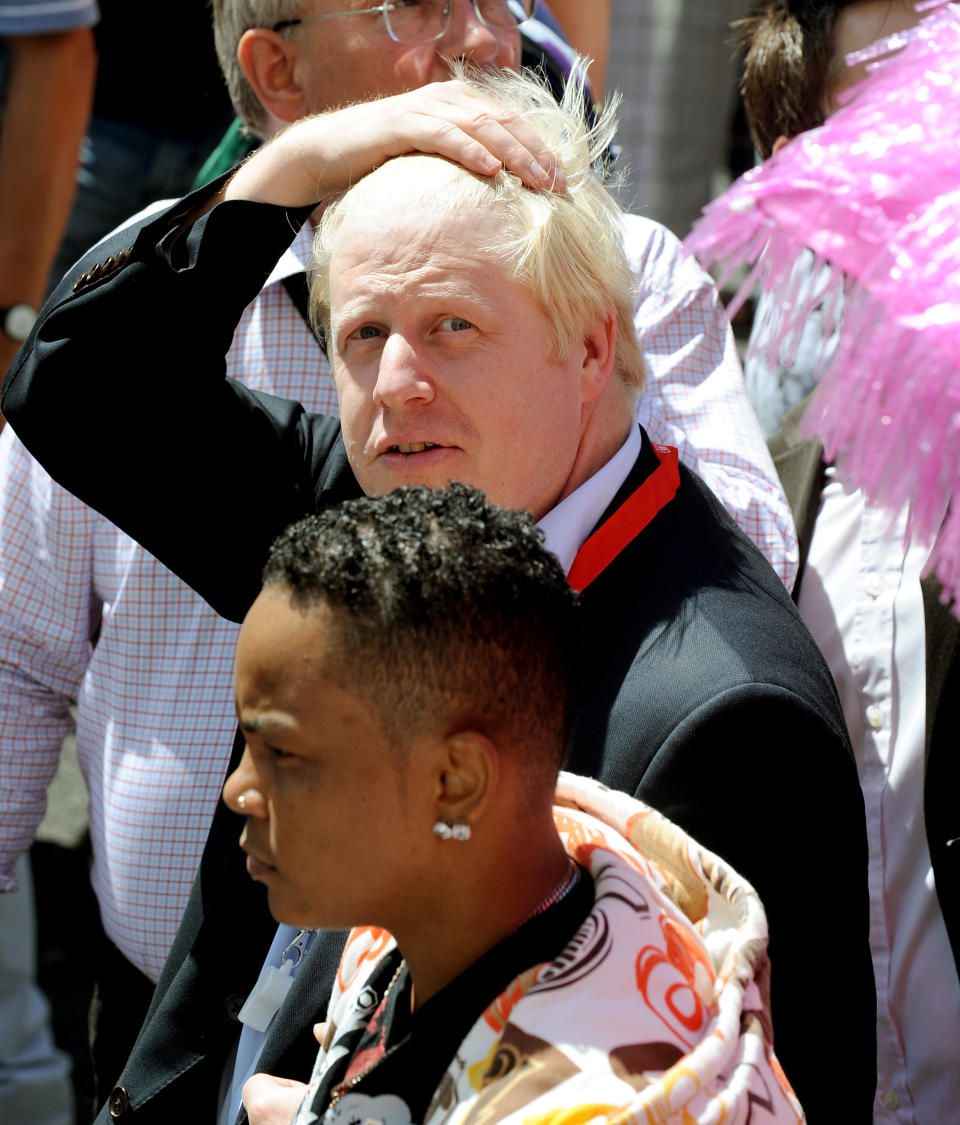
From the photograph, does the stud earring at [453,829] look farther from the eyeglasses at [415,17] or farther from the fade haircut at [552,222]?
the eyeglasses at [415,17]

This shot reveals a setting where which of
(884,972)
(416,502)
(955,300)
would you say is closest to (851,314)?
(955,300)

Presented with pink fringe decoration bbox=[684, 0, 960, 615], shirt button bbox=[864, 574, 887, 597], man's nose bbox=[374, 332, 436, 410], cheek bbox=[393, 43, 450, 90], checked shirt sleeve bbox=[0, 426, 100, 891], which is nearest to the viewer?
pink fringe decoration bbox=[684, 0, 960, 615]

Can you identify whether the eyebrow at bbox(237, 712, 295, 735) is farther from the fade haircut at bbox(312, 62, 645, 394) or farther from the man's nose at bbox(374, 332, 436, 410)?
the fade haircut at bbox(312, 62, 645, 394)

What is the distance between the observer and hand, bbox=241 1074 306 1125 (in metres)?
1.38

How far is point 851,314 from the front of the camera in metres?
1.01

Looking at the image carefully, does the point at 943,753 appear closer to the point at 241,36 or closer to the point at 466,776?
the point at 466,776

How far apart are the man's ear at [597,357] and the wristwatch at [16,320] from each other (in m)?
1.81

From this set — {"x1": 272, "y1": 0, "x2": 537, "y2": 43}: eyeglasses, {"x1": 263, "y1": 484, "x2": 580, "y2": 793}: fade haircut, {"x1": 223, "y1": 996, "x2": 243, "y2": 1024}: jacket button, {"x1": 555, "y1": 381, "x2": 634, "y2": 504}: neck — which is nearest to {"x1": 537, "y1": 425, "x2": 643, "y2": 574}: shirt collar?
{"x1": 555, "y1": 381, "x2": 634, "y2": 504}: neck

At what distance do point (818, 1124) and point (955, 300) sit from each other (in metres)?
0.96

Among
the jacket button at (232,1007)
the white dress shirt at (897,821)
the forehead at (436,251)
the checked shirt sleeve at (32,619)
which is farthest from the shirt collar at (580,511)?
the checked shirt sleeve at (32,619)

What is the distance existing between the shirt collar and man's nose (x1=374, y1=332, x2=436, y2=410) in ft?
0.73

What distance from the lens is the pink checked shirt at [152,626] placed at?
211 cm

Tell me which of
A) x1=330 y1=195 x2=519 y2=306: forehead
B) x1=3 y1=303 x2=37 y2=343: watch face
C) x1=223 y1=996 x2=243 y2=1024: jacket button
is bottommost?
x1=223 y1=996 x2=243 y2=1024: jacket button

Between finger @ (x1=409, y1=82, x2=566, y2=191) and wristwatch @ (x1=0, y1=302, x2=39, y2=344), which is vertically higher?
finger @ (x1=409, y1=82, x2=566, y2=191)
